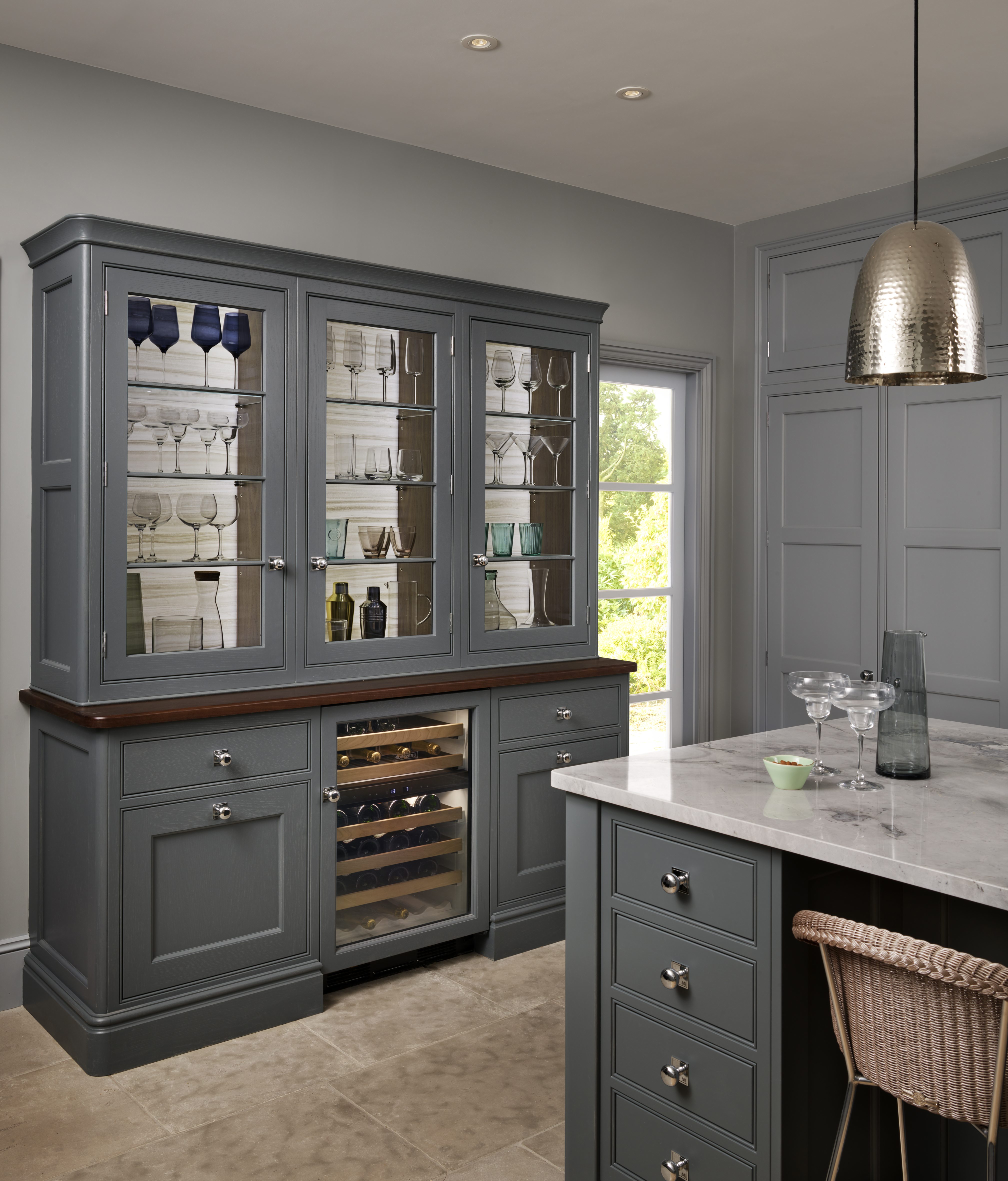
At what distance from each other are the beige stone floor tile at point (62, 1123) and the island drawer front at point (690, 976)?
1249 millimetres

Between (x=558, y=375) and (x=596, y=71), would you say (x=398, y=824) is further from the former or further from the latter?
(x=596, y=71)

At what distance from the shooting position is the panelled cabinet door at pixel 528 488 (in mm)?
3613

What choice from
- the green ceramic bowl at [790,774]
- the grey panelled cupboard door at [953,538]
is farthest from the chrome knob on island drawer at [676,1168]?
the grey panelled cupboard door at [953,538]

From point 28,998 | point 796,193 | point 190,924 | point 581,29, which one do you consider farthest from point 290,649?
point 796,193

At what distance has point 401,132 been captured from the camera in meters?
3.75

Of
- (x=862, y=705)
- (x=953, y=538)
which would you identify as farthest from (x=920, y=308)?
(x=953, y=538)

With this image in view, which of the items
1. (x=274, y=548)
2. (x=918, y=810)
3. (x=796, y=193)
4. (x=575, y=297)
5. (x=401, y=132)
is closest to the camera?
(x=918, y=810)

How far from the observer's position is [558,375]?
3822mm

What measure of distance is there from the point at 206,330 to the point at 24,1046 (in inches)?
80.8

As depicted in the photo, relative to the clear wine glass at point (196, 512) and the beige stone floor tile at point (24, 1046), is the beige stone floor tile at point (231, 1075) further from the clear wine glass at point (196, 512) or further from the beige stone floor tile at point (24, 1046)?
the clear wine glass at point (196, 512)

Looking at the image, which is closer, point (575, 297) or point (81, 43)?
point (81, 43)

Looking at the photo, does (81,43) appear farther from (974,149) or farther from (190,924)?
(974,149)

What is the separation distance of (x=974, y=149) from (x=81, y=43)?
10.1 feet

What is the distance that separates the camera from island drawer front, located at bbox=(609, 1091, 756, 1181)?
197 centimetres
